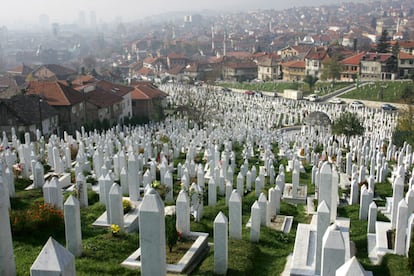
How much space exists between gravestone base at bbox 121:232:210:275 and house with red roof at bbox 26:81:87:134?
70.0ft

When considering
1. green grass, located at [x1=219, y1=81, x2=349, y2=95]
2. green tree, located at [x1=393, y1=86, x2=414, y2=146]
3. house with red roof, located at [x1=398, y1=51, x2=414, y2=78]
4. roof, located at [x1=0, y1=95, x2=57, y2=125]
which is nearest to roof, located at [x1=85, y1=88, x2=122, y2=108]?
roof, located at [x1=0, y1=95, x2=57, y2=125]

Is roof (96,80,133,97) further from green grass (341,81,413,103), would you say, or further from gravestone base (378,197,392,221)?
gravestone base (378,197,392,221)

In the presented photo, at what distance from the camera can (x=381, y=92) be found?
46969 mm

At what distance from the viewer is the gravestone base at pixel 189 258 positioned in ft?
26.5

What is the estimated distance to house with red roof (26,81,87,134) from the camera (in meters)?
29.4

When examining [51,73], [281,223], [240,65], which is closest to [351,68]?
[240,65]

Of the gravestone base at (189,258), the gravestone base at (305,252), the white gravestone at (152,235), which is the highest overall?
the white gravestone at (152,235)

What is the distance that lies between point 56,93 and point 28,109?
4.48 metres

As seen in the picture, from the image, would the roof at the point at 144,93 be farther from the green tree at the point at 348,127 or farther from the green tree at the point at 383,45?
the green tree at the point at 383,45

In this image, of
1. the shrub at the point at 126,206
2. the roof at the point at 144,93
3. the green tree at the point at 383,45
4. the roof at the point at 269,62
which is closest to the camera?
the shrub at the point at 126,206

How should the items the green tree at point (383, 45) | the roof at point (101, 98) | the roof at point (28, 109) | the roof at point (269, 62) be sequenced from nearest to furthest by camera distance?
the roof at point (28, 109), the roof at point (101, 98), the green tree at point (383, 45), the roof at point (269, 62)

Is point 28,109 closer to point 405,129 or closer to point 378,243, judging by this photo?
point 405,129

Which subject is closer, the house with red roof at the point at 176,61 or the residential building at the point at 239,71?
the residential building at the point at 239,71

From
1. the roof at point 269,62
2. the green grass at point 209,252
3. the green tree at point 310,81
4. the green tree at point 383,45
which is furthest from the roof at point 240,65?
the green grass at point 209,252
